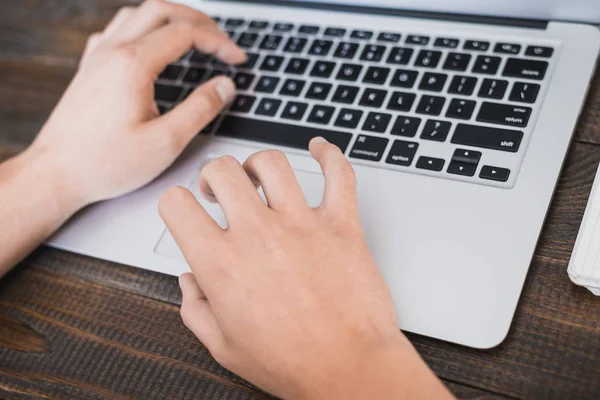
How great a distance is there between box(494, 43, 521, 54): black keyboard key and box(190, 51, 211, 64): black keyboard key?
1.10 feet

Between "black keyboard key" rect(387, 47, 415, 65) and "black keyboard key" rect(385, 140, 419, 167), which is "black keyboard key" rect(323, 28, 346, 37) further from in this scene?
"black keyboard key" rect(385, 140, 419, 167)

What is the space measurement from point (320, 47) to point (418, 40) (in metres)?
0.11

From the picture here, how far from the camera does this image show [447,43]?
667mm

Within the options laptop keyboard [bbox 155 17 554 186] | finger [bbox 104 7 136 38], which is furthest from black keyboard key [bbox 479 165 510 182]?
finger [bbox 104 7 136 38]

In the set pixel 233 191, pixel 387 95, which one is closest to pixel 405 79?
pixel 387 95

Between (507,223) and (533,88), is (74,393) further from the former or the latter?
(533,88)

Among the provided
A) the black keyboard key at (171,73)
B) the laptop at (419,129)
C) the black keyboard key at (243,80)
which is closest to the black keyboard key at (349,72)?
the laptop at (419,129)

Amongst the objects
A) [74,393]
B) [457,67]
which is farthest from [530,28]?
[74,393]

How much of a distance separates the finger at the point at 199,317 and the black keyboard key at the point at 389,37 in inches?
13.4

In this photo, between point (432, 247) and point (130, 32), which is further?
point (130, 32)

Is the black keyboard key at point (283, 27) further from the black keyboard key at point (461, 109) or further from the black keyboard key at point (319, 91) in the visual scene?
the black keyboard key at point (461, 109)

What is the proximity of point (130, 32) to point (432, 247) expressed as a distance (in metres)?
0.45

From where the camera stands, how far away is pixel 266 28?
761 mm

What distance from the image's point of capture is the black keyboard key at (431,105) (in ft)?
2.00
